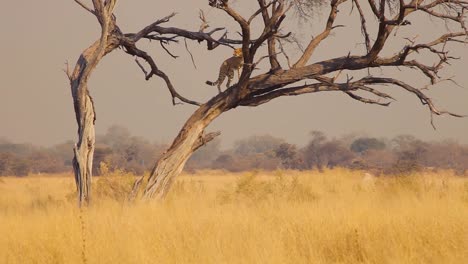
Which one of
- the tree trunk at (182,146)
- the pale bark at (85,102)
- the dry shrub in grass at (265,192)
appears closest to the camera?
the pale bark at (85,102)

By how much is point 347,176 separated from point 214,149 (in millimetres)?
55117

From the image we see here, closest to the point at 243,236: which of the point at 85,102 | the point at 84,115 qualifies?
the point at 84,115

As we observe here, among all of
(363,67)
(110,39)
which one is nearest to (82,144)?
(110,39)

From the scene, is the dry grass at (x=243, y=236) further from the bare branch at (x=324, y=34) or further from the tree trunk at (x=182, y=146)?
the bare branch at (x=324, y=34)

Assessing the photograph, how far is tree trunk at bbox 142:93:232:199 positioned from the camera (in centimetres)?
1089

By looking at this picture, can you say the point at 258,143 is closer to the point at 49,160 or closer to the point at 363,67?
the point at 49,160

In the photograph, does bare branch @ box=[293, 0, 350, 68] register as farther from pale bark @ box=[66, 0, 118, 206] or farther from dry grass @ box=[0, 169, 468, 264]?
pale bark @ box=[66, 0, 118, 206]

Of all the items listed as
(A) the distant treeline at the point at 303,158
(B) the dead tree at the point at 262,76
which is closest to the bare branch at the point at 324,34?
(B) the dead tree at the point at 262,76

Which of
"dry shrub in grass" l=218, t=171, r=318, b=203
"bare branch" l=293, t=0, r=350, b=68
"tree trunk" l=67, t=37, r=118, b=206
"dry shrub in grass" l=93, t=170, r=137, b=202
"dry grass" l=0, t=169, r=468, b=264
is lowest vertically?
"dry grass" l=0, t=169, r=468, b=264

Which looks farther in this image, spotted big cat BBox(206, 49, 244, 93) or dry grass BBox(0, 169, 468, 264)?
spotted big cat BBox(206, 49, 244, 93)

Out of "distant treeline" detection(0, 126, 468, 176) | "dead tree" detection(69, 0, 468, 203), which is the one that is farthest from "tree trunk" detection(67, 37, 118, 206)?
"distant treeline" detection(0, 126, 468, 176)

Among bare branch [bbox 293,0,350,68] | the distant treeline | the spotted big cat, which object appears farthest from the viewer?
the distant treeline

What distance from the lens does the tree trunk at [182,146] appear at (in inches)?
429

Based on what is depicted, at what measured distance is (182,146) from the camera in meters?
11.0
